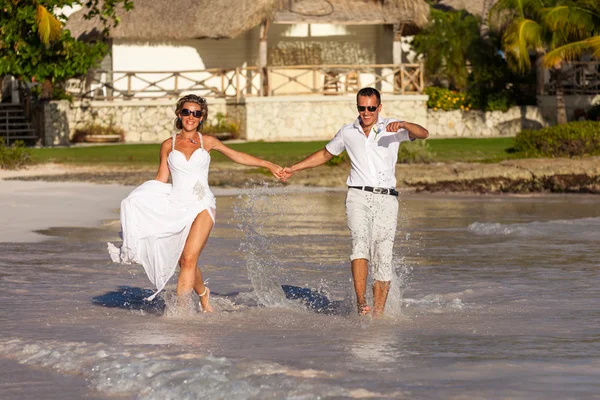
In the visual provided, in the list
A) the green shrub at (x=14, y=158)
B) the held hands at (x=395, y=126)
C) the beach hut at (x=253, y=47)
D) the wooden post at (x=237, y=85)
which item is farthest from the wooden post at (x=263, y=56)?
the held hands at (x=395, y=126)

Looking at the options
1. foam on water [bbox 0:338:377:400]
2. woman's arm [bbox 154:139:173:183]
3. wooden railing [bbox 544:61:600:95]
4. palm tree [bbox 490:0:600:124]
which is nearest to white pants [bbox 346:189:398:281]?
woman's arm [bbox 154:139:173:183]

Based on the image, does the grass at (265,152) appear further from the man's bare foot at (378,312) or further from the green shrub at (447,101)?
the man's bare foot at (378,312)

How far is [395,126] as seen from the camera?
780 centimetres

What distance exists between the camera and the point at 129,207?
8.05 m

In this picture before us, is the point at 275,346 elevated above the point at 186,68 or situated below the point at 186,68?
below

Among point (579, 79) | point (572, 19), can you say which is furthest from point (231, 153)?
point (579, 79)

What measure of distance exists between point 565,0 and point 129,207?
23.7 metres

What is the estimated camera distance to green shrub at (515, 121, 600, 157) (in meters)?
22.9

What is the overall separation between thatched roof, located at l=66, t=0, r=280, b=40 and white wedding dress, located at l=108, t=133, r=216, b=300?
24.3 meters

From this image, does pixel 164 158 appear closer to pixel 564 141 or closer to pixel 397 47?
pixel 564 141

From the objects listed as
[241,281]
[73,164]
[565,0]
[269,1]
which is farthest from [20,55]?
[241,281]

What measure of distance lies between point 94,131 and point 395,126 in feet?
78.6

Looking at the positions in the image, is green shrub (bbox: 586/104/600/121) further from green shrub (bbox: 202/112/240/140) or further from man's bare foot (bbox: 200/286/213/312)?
man's bare foot (bbox: 200/286/213/312)

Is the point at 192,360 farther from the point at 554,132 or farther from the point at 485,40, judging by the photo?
the point at 485,40
